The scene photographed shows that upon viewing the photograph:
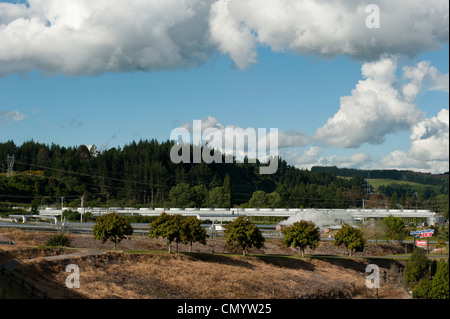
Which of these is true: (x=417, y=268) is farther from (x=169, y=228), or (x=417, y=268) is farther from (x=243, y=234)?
(x=169, y=228)

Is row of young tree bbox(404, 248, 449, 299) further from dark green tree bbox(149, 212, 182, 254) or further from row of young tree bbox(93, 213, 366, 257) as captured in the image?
dark green tree bbox(149, 212, 182, 254)

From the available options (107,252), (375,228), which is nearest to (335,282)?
(107,252)

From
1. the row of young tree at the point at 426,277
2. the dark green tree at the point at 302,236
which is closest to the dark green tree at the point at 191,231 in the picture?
the dark green tree at the point at 302,236

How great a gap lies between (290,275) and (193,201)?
109 metres

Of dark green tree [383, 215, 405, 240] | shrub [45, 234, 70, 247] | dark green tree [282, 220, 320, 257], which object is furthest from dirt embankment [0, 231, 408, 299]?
dark green tree [383, 215, 405, 240]

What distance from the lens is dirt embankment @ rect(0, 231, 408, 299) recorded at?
53.4 metres

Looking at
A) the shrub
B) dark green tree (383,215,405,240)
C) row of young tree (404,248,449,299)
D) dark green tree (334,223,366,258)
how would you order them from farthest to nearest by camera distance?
dark green tree (383,215,405,240)
dark green tree (334,223,366,258)
the shrub
row of young tree (404,248,449,299)

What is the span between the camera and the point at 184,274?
6212 centimetres

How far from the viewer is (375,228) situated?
129250mm

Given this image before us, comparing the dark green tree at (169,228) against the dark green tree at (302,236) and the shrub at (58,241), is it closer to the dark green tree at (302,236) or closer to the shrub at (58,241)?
the shrub at (58,241)

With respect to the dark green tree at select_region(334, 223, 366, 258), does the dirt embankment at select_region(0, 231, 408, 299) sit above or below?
below
